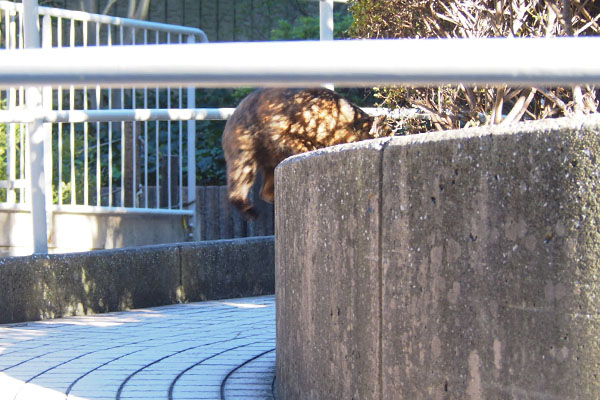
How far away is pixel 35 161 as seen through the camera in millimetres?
5453

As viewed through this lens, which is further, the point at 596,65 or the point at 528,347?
the point at 528,347

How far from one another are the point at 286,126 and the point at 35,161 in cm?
187

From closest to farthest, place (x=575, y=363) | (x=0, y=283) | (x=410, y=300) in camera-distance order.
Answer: (x=575, y=363), (x=410, y=300), (x=0, y=283)

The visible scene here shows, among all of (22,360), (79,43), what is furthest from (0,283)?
(79,43)

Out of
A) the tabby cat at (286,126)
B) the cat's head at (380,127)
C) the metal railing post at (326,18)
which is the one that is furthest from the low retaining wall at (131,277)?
the cat's head at (380,127)

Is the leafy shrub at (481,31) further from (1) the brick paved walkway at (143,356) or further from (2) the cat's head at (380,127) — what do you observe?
(1) the brick paved walkway at (143,356)

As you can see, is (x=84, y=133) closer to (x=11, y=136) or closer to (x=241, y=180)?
(x=11, y=136)

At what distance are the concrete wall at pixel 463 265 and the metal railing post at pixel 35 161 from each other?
3279mm

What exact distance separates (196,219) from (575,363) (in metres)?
6.27

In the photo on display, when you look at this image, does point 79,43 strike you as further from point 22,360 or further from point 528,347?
point 528,347

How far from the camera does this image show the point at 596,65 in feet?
2.90

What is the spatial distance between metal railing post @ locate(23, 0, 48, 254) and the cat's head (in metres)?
2.34

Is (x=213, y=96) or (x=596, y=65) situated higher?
(x=213, y=96)

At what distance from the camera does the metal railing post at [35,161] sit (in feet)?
17.7
